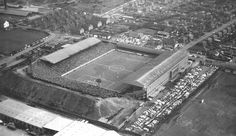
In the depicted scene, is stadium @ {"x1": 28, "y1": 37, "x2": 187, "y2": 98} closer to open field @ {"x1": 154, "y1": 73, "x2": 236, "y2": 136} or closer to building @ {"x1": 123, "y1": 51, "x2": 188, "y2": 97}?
building @ {"x1": 123, "y1": 51, "x2": 188, "y2": 97}

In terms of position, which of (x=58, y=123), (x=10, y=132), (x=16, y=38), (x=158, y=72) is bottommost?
(x=10, y=132)

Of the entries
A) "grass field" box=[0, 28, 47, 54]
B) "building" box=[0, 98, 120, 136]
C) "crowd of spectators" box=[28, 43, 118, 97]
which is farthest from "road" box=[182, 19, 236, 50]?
"building" box=[0, 98, 120, 136]

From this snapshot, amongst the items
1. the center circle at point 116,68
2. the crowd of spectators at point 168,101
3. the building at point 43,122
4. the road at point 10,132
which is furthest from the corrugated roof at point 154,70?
the road at point 10,132

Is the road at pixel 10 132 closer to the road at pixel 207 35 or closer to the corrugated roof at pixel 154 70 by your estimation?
the corrugated roof at pixel 154 70

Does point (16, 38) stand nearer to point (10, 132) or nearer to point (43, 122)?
point (10, 132)

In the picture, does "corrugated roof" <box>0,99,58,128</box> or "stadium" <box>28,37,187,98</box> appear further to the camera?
"stadium" <box>28,37,187,98</box>

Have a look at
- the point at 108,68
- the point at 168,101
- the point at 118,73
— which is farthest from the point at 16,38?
the point at 168,101

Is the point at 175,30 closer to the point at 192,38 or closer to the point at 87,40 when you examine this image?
the point at 192,38
